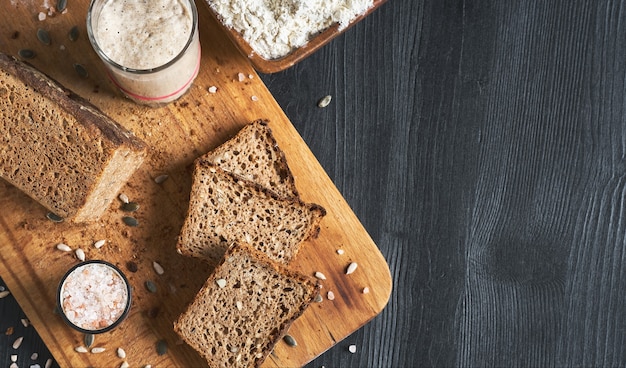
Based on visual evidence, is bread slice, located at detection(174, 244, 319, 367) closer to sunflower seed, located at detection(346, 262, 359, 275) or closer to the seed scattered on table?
sunflower seed, located at detection(346, 262, 359, 275)

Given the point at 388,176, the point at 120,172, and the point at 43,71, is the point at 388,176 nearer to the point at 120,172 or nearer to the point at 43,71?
the point at 120,172

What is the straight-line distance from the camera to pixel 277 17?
9.53 feet

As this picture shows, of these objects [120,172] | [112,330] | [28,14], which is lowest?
[112,330]

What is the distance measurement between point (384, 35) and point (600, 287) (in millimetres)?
1737

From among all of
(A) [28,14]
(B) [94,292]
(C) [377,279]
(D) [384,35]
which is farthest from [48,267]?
(D) [384,35]

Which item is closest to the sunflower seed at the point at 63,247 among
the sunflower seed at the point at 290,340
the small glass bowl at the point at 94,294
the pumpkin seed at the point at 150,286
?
the small glass bowl at the point at 94,294

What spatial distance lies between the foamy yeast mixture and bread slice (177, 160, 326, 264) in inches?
22.5

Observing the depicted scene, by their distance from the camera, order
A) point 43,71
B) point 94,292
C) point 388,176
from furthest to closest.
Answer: point 388,176, point 43,71, point 94,292

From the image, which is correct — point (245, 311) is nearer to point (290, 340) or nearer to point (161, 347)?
point (290, 340)

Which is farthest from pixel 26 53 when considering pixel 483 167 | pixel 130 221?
pixel 483 167

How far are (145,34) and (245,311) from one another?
1292 mm

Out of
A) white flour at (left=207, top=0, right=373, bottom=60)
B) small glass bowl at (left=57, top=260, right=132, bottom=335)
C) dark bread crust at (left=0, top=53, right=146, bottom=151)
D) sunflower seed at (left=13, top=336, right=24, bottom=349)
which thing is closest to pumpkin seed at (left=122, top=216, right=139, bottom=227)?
small glass bowl at (left=57, top=260, right=132, bottom=335)

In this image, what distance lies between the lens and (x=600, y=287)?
11.5 ft

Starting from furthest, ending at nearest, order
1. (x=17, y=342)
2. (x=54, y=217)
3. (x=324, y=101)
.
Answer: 1. (x=324, y=101)
2. (x=17, y=342)
3. (x=54, y=217)
